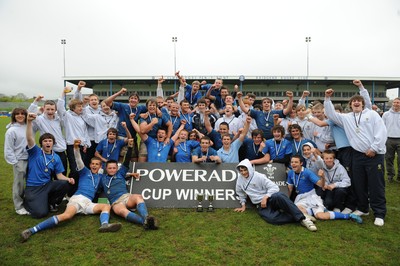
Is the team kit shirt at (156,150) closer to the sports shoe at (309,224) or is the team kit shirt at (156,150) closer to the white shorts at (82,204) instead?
the white shorts at (82,204)

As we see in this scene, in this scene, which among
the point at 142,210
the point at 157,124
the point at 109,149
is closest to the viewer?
the point at 142,210

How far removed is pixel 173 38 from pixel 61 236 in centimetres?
4739

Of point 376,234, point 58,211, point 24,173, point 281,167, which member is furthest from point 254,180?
point 24,173

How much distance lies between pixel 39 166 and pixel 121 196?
5.10ft

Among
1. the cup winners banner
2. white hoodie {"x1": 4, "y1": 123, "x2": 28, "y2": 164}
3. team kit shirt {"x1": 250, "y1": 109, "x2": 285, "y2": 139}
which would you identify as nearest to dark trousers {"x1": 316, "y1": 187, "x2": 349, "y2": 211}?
the cup winners banner

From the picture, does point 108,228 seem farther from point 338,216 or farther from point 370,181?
point 370,181

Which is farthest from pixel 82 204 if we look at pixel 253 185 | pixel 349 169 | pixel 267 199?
pixel 349 169

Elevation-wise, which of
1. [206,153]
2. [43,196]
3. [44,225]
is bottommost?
[44,225]

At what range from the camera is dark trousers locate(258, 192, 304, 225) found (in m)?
4.84

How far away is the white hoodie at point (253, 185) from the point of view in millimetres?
5438

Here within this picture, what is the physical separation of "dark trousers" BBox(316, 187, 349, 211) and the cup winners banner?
75cm

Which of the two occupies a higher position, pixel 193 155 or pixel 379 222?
pixel 193 155

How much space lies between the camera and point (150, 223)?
4.59 metres

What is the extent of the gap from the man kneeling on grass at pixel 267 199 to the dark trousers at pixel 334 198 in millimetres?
825
